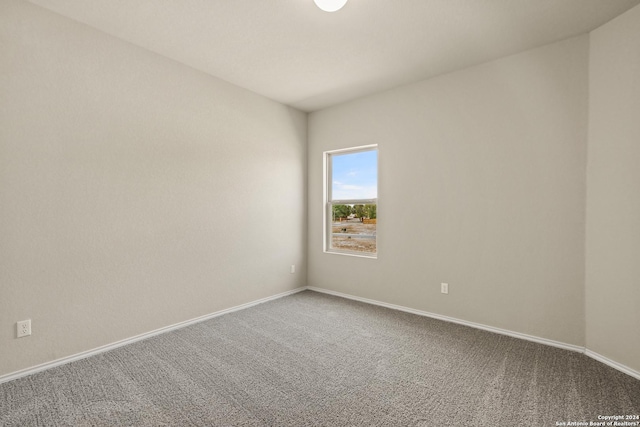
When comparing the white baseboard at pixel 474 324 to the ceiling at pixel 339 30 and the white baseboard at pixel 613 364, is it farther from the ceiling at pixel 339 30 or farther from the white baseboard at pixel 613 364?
the ceiling at pixel 339 30

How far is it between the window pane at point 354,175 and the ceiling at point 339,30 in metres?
1.13

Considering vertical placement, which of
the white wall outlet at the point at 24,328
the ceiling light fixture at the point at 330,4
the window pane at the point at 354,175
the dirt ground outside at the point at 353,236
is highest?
the ceiling light fixture at the point at 330,4

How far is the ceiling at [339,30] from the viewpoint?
2172 mm

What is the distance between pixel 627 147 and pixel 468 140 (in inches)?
46.7

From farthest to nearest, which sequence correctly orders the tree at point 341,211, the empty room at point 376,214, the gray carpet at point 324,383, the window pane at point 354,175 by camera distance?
the tree at point 341,211
the window pane at point 354,175
the empty room at point 376,214
the gray carpet at point 324,383

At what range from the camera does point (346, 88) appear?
361cm

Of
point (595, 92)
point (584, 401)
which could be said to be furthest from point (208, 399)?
point (595, 92)

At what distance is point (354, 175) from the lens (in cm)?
417

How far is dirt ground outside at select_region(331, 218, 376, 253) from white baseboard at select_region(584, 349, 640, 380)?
7.42 feet

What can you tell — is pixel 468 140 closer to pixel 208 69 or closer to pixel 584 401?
pixel 584 401

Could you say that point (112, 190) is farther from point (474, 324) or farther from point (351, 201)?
point (474, 324)

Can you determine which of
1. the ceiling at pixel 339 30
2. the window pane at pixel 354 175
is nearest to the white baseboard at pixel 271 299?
the window pane at pixel 354 175

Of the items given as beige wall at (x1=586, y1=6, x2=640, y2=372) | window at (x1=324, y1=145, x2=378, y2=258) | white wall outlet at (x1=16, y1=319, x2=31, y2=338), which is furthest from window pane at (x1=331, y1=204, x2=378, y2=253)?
white wall outlet at (x1=16, y1=319, x2=31, y2=338)

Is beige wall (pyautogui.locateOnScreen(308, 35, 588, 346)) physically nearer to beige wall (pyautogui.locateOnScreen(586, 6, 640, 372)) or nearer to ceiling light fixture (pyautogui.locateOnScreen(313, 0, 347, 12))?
beige wall (pyautogui.locateOnScreen(586, 6, 640, 372))
